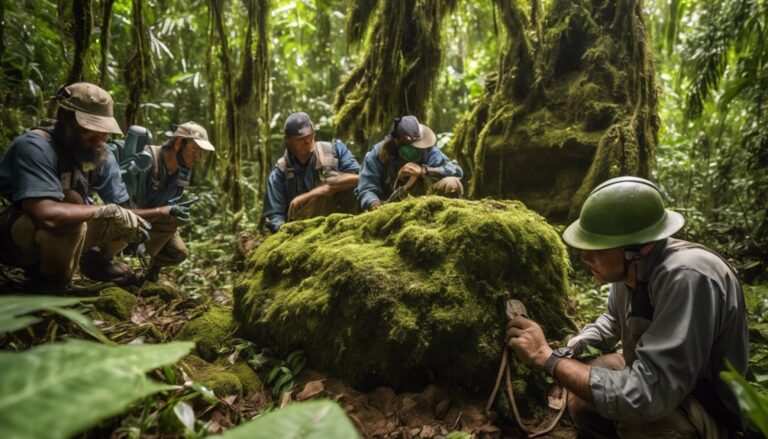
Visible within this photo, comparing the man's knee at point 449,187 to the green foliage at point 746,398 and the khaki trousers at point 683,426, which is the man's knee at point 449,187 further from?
the green foliage at point 746,398

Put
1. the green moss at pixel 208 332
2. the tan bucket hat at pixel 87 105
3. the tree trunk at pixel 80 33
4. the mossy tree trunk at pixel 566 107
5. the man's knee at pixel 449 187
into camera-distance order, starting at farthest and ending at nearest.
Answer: the mossy tree trunk at pixel 566 107 → the man's knee at pixel 449 187 → the tree trunk at pixel 80 33 → the tan bucket hat at pixel 87 105 → the green moss at pixel 208 332

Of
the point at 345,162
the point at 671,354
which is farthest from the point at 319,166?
the point at 671,354

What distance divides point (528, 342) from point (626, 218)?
870 mm

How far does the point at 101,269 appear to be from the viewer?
15.4 ft

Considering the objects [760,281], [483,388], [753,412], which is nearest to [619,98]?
[760,281]

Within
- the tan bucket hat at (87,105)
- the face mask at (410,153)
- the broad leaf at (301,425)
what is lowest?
the broad leaf at (301,425)

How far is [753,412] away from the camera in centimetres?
138

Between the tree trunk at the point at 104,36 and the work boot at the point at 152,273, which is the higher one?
the tree trunk at the point at 104,36

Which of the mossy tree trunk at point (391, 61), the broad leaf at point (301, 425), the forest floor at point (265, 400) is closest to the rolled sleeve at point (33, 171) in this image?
the forest floor at point (265, 400)

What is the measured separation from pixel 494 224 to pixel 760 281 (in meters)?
4.57

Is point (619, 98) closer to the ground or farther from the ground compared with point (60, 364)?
farther from the ground

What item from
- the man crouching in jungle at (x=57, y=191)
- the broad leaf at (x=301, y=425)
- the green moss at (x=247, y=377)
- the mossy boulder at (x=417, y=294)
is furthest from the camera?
the man crouching in jungle at (x=57, y=191)

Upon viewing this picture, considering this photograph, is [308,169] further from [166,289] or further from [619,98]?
[619,98]

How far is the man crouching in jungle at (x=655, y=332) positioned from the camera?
200 cm
